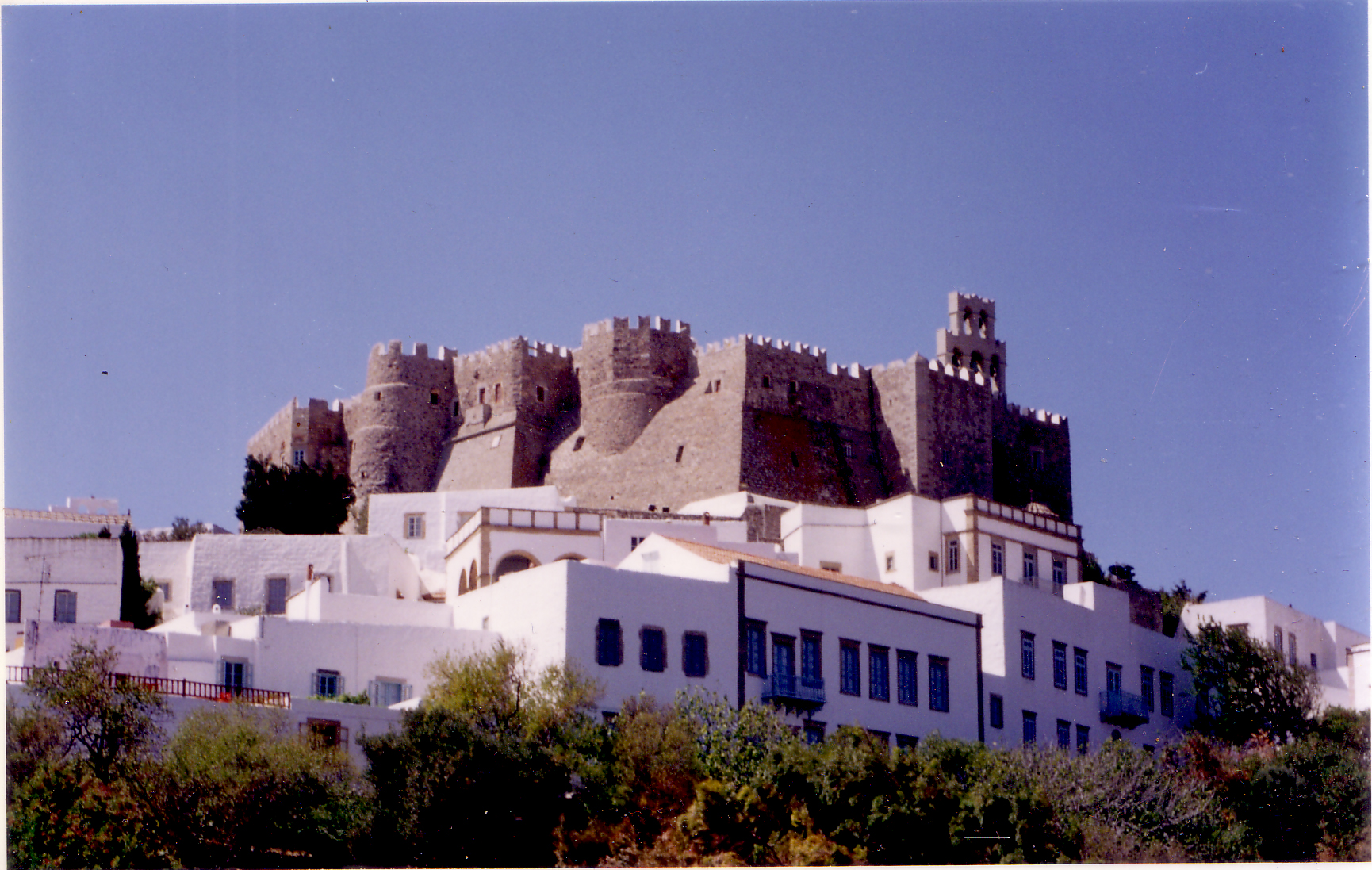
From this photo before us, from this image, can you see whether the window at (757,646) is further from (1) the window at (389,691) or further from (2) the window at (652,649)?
(1) the window at (389,691)

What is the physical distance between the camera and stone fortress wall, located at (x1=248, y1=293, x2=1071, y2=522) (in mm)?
58781

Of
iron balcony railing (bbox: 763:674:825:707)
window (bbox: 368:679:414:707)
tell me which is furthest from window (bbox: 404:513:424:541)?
iron balcony railing (bbox: 763:674:825:707)

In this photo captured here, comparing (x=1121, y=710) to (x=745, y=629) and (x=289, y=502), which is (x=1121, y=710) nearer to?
(x=745, y=629)

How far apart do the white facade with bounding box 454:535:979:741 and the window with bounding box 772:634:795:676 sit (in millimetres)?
21

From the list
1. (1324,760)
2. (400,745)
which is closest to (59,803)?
(400,745)

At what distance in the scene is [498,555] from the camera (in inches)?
1708

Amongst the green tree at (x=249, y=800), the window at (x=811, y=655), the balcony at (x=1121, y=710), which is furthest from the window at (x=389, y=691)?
the balcony at (x=1121, y=710)

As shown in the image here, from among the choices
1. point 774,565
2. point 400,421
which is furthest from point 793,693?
point 400,421

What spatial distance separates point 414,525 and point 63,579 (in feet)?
34.7

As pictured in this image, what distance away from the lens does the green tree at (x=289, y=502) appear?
53844 mm

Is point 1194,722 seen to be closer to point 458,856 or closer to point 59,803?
point 458,856

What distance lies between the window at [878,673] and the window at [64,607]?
18.6 m

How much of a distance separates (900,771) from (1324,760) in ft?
39.6

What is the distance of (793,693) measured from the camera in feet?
112
